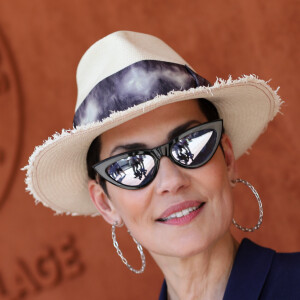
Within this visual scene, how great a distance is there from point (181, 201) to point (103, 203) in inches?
13.4

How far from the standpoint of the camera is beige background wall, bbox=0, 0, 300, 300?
8.28 feet

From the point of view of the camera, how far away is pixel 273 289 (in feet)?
4.29

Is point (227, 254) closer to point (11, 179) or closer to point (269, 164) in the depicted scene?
point (269, 164)

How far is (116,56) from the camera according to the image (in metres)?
1.40

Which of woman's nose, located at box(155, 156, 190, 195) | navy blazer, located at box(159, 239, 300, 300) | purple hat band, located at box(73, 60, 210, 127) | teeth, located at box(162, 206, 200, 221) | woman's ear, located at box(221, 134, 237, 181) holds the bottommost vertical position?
navy blazer, located at box(159, 239, 300, 300)

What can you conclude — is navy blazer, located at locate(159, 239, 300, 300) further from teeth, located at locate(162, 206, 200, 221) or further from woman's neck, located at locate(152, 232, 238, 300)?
teeth, located at locate(162, 206, 200, 221)

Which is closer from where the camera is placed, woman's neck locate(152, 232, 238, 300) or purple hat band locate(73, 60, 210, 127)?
purple hat band locate(73, 60, 210, 127)

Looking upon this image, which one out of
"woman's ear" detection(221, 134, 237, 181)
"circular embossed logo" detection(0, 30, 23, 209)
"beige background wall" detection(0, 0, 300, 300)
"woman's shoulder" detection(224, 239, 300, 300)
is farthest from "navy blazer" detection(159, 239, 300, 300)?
"circular embossed logo" detection(0, 30, 23, 209)

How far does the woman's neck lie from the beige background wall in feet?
3.99

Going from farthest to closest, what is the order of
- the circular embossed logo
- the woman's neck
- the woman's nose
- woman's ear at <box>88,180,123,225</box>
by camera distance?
the circular embossed logo, woman's ear at <box>88,180,123,225</box>, the woman's neck, the woman's nose

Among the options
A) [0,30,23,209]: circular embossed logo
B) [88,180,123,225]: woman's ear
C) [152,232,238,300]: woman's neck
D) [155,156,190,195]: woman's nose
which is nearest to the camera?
[155,156,190,195]: woman's nose

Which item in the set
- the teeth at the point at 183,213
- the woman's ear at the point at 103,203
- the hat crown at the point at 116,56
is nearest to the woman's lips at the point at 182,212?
the teeth at the point at 183,213

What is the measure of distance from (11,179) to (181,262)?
4.36 feet

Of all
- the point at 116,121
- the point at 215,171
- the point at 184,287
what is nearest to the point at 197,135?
the point at 215,171
